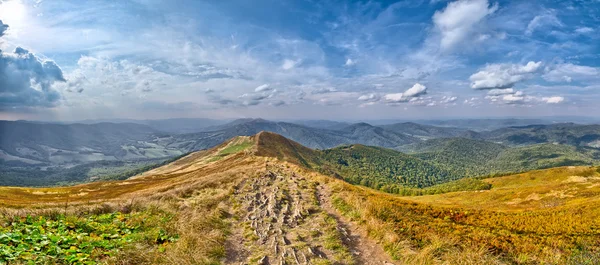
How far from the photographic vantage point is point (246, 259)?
381 inches

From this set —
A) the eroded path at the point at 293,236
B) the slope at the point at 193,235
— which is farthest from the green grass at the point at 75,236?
the eroded path at the point at 293,236

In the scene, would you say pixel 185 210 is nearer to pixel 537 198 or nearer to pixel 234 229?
pixel 234 229

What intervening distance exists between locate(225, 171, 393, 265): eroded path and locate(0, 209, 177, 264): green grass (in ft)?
10.5

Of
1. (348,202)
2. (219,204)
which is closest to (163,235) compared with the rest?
(219,204)

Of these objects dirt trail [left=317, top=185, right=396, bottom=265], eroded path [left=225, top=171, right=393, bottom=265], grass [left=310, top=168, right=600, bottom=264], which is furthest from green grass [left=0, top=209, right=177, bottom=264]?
grass [left=310, top=168, right=600, bottom=264]

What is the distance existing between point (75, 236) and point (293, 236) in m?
Answer: 8.24

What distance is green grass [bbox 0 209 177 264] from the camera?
705 centimetres

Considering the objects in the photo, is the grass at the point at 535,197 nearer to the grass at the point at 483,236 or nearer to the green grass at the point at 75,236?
the grass at the point at 483,236

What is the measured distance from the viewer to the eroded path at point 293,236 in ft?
32.1

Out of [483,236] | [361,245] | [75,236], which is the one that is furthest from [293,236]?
[483,236]

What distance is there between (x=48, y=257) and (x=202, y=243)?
420 cm

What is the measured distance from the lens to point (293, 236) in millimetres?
12062

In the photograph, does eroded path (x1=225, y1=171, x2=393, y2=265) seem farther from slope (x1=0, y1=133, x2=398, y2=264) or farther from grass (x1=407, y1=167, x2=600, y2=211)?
grass (x1=407, y1=167, x2=600, y2=211)

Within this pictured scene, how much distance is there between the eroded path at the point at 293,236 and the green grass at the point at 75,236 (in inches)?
126
